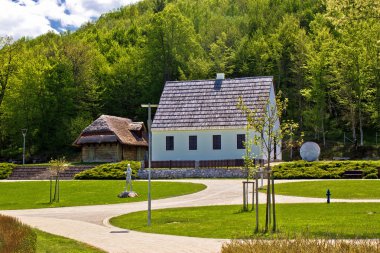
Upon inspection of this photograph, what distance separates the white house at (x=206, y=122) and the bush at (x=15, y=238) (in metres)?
38.8

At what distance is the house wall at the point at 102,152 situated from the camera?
60.8m

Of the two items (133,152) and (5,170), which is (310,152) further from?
(5,170)

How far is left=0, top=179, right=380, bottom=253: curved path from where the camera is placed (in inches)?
627

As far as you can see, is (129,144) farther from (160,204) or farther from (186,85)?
(160,204)

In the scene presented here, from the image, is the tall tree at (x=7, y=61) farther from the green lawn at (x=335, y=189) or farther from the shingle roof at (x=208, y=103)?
the green lawn at (x=335, y=189)

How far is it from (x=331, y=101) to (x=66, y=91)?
40716 mm

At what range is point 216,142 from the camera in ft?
183

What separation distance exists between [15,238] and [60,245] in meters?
2.90

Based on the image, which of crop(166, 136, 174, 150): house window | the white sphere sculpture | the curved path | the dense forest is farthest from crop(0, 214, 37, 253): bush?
the dense forest

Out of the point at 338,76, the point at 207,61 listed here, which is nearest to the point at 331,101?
the point at 338,76

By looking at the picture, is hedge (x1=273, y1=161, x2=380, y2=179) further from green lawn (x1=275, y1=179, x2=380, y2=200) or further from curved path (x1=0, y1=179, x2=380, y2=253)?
curved path (x1=0, y1=179, x2=380, y2=253)

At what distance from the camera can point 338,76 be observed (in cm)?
6544

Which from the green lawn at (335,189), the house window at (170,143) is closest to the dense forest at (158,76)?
the house window at (170,143)

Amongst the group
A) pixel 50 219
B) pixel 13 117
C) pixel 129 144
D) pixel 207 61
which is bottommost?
pixel 50 219
